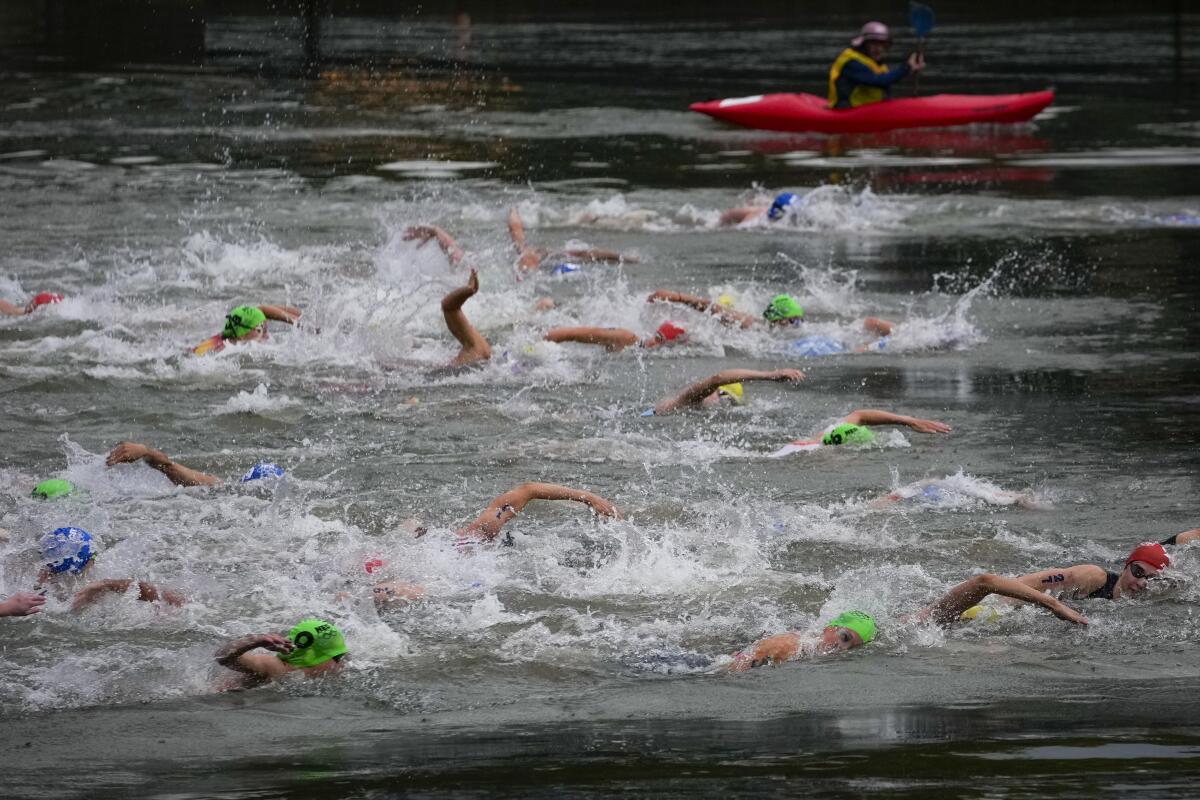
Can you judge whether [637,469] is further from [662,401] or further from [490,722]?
[490,722]

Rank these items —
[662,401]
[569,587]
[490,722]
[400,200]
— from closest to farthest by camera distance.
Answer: [490,722]
[569,587]
[662,401]
[400,200]

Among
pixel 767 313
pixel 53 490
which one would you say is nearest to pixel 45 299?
pixel 53 490

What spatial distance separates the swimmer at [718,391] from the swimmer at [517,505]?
1.94 metres

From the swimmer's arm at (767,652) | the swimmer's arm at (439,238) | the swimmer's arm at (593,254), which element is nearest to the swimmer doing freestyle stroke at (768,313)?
the swimmer's arm at (439,238)

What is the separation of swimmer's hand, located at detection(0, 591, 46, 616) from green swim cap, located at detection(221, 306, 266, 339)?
5002 millimetres

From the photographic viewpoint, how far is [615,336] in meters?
13.2

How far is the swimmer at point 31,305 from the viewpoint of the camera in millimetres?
14148

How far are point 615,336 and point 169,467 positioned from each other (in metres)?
4.21

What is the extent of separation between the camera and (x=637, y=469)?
414 inches

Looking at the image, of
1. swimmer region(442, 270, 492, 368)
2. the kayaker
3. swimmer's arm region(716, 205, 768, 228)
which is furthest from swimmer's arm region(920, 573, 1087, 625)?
the kayaker

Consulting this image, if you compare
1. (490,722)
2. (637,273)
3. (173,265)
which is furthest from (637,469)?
(173,265)

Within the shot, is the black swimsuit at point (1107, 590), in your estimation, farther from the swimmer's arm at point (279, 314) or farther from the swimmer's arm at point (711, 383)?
the swimmer's arm at point (279, 314)

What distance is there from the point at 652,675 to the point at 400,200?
12.6 m

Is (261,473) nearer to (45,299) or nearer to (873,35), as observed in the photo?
(45,299)
